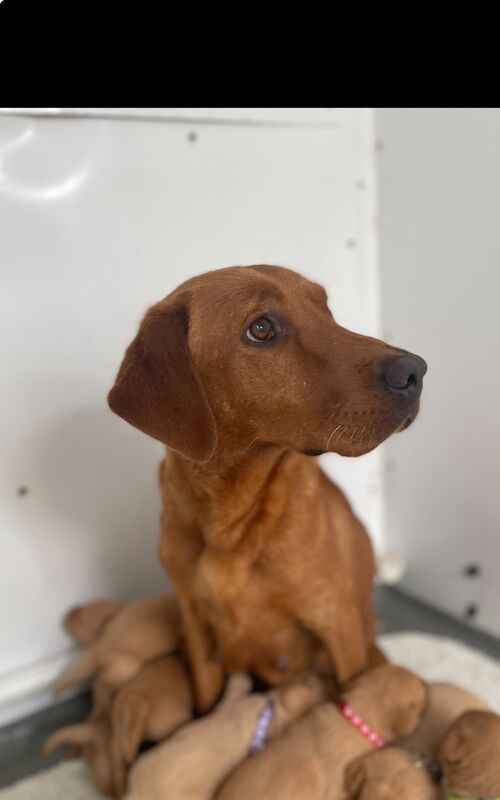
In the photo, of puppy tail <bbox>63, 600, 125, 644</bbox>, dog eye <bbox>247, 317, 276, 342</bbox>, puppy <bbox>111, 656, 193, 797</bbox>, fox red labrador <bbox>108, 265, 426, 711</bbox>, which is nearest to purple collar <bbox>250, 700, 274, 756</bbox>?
fox red labrador <bbox>108, 265, 426, 711</bbox>

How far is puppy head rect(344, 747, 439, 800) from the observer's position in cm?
124

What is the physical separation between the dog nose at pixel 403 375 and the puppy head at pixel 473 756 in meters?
0.63

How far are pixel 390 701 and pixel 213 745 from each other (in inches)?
14.4

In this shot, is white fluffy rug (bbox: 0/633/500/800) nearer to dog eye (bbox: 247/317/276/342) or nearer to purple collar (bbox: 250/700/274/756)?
purple collar (bbox: 250/700/274/756)

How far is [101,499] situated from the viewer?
1947 mm

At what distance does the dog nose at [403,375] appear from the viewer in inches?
42.9

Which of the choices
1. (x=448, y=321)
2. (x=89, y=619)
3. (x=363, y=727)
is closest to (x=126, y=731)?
(x=89, y=619)

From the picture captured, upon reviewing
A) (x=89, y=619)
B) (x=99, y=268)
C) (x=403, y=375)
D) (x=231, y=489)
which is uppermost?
(x=99, y=268)

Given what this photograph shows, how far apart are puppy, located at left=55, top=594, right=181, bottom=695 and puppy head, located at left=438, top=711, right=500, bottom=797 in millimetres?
737

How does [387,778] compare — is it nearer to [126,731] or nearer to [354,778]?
[354,778]

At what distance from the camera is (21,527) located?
183cm
